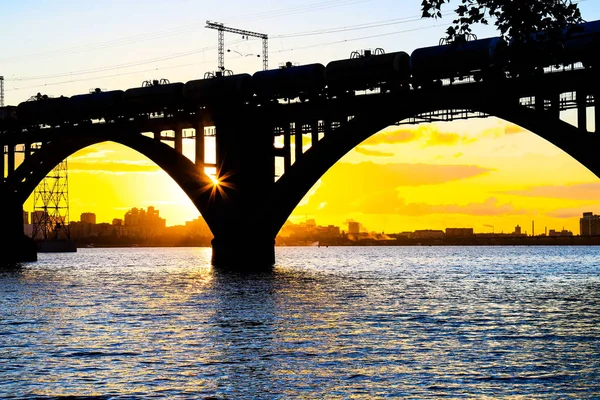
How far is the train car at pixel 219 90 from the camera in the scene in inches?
2749

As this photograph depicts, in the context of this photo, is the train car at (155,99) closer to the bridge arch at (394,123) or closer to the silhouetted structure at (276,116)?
the silhouetted structure at (276,116)

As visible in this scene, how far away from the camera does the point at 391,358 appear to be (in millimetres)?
26031

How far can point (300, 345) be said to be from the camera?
28859 mm

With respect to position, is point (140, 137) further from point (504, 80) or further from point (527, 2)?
point (527, 2)

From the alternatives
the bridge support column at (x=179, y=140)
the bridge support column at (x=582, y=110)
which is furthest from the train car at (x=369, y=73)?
the bridge support column at (x=179, y=140)

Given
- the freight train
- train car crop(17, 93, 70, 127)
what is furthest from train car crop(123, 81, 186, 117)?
train car crop(17, 93, 70, 127)

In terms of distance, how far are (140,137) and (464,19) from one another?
6141cm

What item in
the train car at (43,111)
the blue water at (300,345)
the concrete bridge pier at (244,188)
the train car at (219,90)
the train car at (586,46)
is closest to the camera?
the blue water at (300,345)

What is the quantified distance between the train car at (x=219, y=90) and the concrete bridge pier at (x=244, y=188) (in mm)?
1273

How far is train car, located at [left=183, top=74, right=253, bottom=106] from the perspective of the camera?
229 feet

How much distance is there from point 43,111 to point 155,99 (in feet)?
55.5

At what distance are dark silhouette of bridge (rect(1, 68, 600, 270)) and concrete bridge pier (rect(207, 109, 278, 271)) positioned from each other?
0.08 m

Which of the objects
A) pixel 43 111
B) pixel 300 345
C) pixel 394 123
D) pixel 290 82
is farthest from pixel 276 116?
pixel 300 345

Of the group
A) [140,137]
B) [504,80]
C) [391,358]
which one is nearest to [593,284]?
[504,80]
